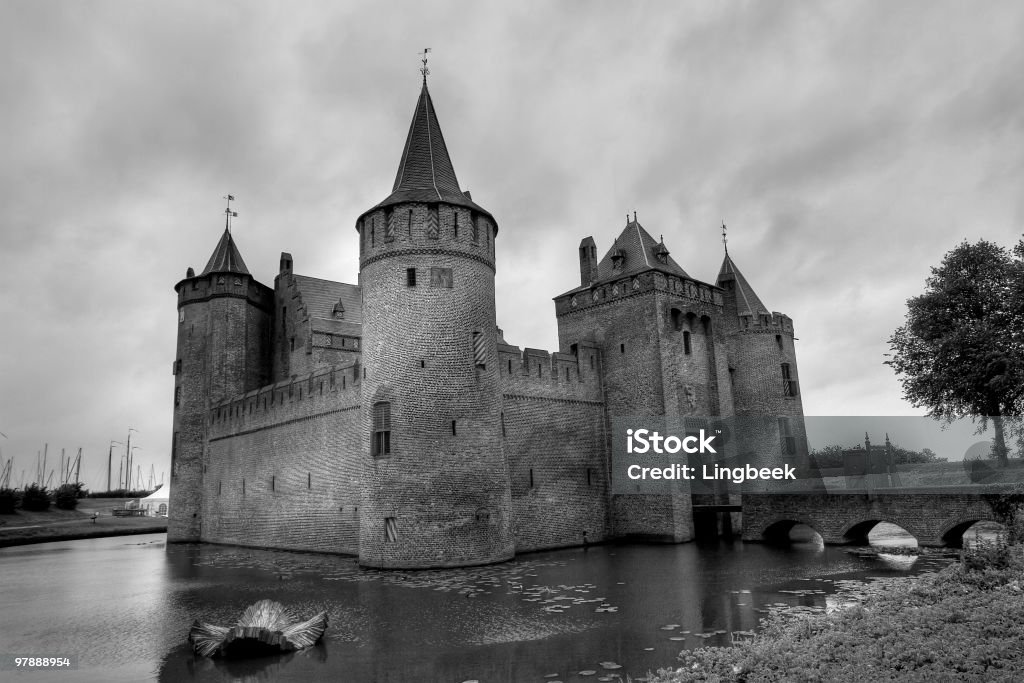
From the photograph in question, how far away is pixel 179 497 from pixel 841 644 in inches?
1287

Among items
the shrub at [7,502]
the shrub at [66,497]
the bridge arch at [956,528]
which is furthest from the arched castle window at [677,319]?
the shrub at [66,497]

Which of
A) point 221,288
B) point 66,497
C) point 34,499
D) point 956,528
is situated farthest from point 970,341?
point 66,497

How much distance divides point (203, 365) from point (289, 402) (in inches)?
327

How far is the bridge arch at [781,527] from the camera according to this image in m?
24.0

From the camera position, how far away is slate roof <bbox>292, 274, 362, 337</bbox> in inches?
1281

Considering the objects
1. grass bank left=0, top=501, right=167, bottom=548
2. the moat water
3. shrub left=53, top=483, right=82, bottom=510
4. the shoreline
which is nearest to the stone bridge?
the moat water

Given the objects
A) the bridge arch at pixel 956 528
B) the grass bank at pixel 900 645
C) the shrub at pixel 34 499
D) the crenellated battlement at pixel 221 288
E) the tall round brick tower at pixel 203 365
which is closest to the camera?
the grass bank at pixel 900 645

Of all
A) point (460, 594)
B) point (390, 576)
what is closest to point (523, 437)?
point (390, 576)

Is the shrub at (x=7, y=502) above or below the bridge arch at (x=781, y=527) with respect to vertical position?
above

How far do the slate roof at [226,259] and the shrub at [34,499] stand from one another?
2431cm

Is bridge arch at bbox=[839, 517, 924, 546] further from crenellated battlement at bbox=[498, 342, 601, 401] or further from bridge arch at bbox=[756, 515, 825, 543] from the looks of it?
crenellated battlement at bbox=[498, 342, 601, 401]

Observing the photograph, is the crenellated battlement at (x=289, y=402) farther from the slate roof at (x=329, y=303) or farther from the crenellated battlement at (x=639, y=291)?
the crenellated battlement at (x=639, y=291)

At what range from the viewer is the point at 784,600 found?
13430mm

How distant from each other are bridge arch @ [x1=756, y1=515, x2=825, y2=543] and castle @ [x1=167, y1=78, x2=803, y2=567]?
2.64 m
